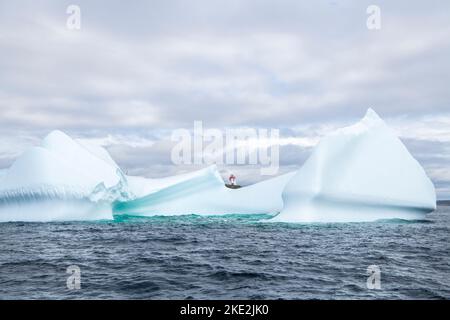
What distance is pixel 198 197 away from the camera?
3023cm

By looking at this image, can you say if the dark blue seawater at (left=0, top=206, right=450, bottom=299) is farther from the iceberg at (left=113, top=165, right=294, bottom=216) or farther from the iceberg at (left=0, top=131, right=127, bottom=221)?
the iceberg at (left=113, top=165, right=294, bottom=216)

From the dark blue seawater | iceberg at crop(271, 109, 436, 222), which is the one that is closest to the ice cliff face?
iceberg at crop(271, 109, 436, 222)

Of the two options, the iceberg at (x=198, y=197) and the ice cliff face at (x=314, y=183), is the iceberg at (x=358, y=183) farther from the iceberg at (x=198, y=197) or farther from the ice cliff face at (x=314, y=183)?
the iceberg at (x=198, y=197)

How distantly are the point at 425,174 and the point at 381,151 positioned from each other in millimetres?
2997

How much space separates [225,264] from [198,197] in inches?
783

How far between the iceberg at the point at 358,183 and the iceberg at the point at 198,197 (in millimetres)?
8205

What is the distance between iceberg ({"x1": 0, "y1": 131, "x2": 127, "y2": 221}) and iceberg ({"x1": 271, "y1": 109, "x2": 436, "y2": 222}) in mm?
10626

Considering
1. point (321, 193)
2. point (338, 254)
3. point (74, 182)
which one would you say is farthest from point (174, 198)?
point (338, 254)

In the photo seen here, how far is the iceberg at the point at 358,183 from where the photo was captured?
845 inches

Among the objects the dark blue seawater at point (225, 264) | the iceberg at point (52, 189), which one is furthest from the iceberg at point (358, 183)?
the iceberg at point (52, 189)

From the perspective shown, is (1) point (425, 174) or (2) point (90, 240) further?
(1) point (425, 174)

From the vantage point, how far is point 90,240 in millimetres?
15492
